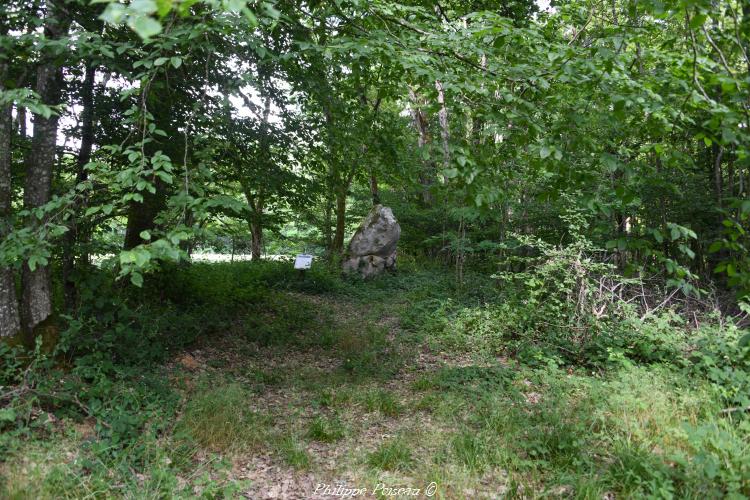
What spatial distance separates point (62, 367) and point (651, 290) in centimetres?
773

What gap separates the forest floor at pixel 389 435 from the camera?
126 inches

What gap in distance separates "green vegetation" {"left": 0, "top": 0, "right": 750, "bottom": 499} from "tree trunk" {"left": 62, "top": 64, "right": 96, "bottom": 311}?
37mm

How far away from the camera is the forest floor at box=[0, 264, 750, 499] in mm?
3213

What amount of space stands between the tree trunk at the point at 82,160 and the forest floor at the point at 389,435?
1.37 metres

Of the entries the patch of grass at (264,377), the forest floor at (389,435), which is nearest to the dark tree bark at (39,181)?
the forest floor at (389,435)

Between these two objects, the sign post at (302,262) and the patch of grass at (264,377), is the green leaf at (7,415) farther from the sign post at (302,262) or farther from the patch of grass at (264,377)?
the sign post at (302,262)

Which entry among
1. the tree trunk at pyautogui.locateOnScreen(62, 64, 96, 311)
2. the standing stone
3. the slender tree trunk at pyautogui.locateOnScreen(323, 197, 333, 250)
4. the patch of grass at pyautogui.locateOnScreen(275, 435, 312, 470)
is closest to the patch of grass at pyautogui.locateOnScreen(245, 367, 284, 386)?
the patch of grass at pyautogui.locateOnScreen(275, 435, 312, 470)

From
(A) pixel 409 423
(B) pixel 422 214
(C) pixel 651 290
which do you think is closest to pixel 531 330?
(C) pixel 651 290

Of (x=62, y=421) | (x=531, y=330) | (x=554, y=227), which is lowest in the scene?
(x=62, y=421)

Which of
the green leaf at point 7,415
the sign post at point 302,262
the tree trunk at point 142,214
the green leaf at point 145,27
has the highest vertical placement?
the green leaf at point 145,27

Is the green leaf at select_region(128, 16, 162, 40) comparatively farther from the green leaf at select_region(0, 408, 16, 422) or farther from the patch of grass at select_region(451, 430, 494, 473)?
the patch of grass at select_region(451, 430, 494, 473)

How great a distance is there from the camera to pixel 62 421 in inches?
145

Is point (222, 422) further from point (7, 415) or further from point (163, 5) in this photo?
point (163, 5)

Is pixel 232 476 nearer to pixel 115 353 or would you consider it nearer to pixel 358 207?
pixel 115 353
